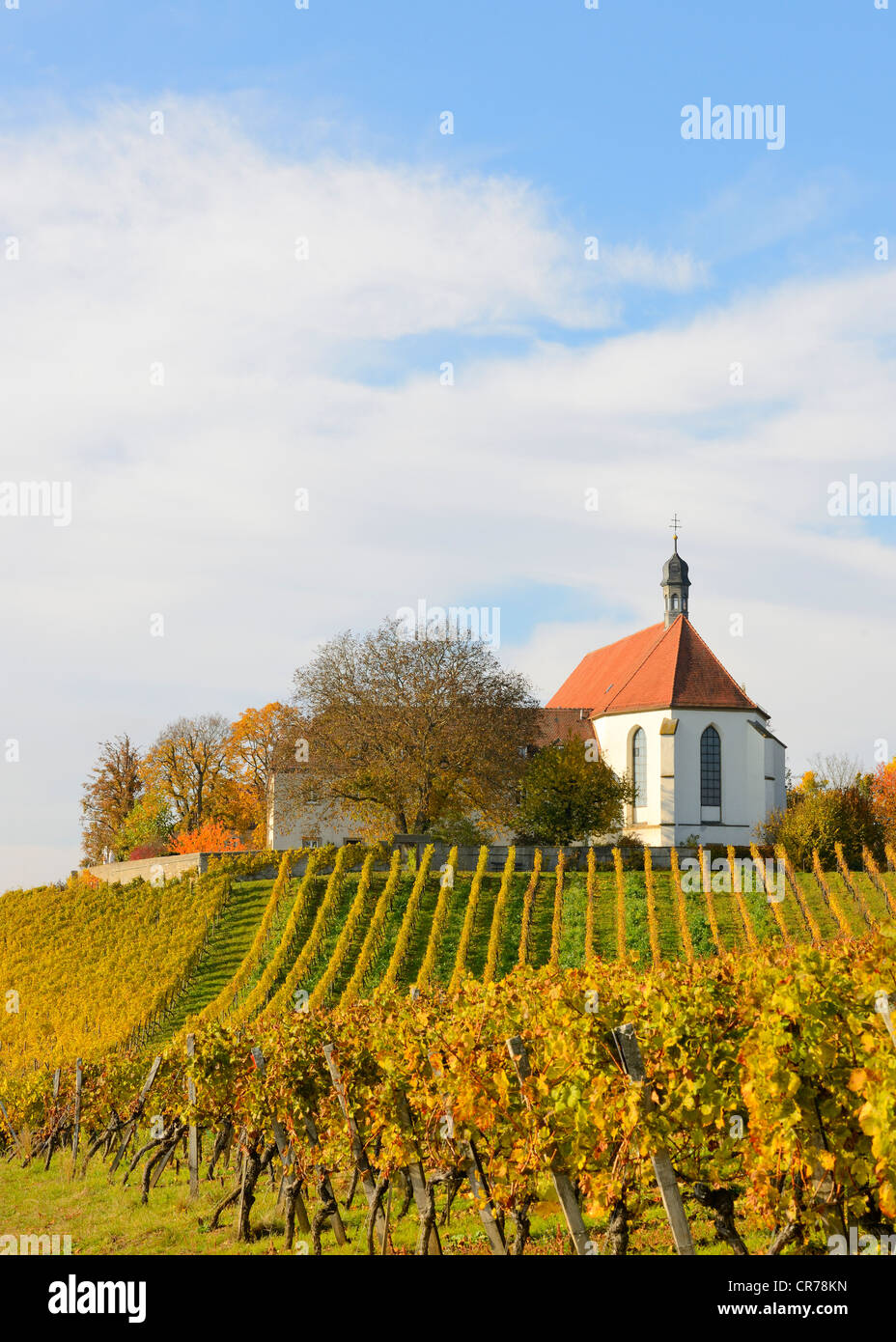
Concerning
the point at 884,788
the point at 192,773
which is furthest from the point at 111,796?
the point at 884,788

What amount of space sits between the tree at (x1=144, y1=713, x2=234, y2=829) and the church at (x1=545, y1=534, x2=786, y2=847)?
23.4 m

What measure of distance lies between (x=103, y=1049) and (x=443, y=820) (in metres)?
21.5

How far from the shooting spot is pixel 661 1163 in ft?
21.2

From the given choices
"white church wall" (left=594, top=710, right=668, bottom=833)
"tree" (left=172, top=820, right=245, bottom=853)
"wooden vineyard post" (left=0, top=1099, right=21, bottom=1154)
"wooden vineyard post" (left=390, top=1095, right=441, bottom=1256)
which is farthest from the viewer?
"tree" (left=172, top=820, right=245, bottom=853)

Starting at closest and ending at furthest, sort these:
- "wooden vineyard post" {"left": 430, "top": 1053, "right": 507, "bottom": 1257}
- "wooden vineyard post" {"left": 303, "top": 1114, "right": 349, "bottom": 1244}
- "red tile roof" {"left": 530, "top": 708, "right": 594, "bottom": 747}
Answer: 1. "wooden vineyard post" {"left": 430, "top": 1053, "right": 507, "bottom": 1257}
2. "wooden vineyard post" {"left": 303, "top": 1114, "right": 349, "bottom": 1244}
3. "red tile roof" {"left": 530, "top": 708, "right": 594, "bottom": 747}

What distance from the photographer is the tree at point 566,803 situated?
38812 mm

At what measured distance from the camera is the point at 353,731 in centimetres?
4222

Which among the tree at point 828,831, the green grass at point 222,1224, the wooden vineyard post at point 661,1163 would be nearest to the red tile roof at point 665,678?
the tree at point 828,831

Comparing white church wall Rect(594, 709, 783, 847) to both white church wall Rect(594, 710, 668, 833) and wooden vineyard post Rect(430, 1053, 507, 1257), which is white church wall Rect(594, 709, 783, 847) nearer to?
white church wall Rect(594, 710, 668, 833)

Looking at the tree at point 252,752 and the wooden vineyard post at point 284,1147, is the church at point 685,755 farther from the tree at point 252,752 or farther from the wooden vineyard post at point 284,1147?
the wooden vineyard post at point 284,1147


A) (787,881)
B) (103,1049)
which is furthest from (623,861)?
(103,1049)

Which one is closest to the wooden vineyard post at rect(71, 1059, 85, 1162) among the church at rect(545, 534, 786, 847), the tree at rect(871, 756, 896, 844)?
the church at rect(545, 534, 786, 847)

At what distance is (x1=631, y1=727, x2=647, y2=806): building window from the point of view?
165ft
